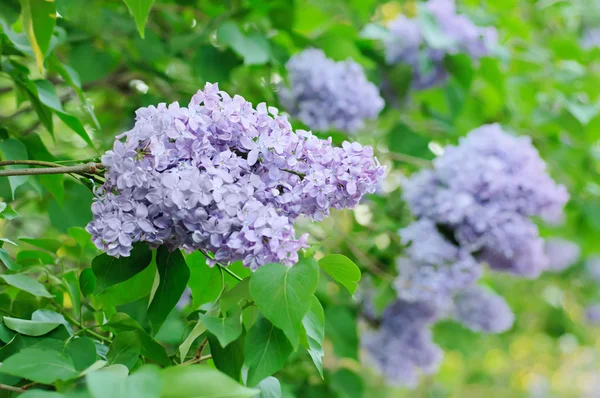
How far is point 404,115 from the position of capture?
166 cm

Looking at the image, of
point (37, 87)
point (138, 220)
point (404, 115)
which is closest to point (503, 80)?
point (404, 115)

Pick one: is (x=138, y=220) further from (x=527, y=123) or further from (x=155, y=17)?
(x=527, y=123)

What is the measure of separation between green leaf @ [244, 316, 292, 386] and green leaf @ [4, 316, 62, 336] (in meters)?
0.20

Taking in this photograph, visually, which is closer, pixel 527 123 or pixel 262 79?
pixel 262 79

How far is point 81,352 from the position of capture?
0.55m

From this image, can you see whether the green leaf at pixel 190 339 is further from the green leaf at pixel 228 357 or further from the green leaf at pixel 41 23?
the green leaf at pixel 41 23

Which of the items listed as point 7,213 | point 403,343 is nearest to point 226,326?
point 7,213

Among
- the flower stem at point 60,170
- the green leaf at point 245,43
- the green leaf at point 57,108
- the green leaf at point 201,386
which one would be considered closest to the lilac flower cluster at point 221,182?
the flower stem at point 60,170

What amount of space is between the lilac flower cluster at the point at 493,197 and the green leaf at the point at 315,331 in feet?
1.97

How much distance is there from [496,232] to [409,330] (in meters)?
0.40

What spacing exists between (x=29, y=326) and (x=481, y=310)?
1.08m

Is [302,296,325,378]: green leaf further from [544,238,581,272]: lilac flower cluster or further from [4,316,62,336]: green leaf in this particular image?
[544,238,581,272]: lilac flower cluster

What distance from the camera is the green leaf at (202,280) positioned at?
66 cm

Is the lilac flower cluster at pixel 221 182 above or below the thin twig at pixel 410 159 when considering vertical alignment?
above
